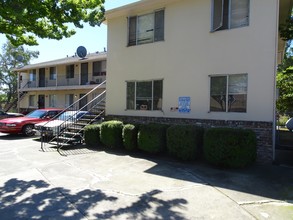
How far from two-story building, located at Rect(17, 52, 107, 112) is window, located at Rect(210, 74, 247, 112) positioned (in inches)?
528

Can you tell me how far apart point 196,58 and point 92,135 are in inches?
214

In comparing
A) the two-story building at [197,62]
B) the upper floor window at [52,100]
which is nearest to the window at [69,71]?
the upper floor window at [52,100]

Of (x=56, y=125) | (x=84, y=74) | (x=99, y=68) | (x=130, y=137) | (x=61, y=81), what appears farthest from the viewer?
(x=61, y=81)

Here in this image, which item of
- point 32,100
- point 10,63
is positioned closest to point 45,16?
point 32,100

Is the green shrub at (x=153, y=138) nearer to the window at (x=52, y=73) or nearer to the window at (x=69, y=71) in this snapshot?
the window at (x=69, y=71)

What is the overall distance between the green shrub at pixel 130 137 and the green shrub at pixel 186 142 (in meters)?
1.71

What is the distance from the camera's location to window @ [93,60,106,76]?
24.2m

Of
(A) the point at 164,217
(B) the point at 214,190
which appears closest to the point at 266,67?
(B) the point at 214,190

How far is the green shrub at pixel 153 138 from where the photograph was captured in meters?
9.53

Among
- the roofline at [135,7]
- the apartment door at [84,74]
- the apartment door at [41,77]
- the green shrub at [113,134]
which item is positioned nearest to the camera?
the green shrub at [113,134]

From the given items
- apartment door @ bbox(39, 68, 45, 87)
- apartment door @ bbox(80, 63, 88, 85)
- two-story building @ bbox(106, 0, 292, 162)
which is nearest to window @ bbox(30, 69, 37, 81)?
apartment door @ bbox(39, 68, 45, 87)

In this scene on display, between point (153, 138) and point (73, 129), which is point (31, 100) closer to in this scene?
point (73, 129)

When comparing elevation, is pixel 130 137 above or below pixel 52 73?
below

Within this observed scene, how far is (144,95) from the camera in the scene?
11.8 metres
